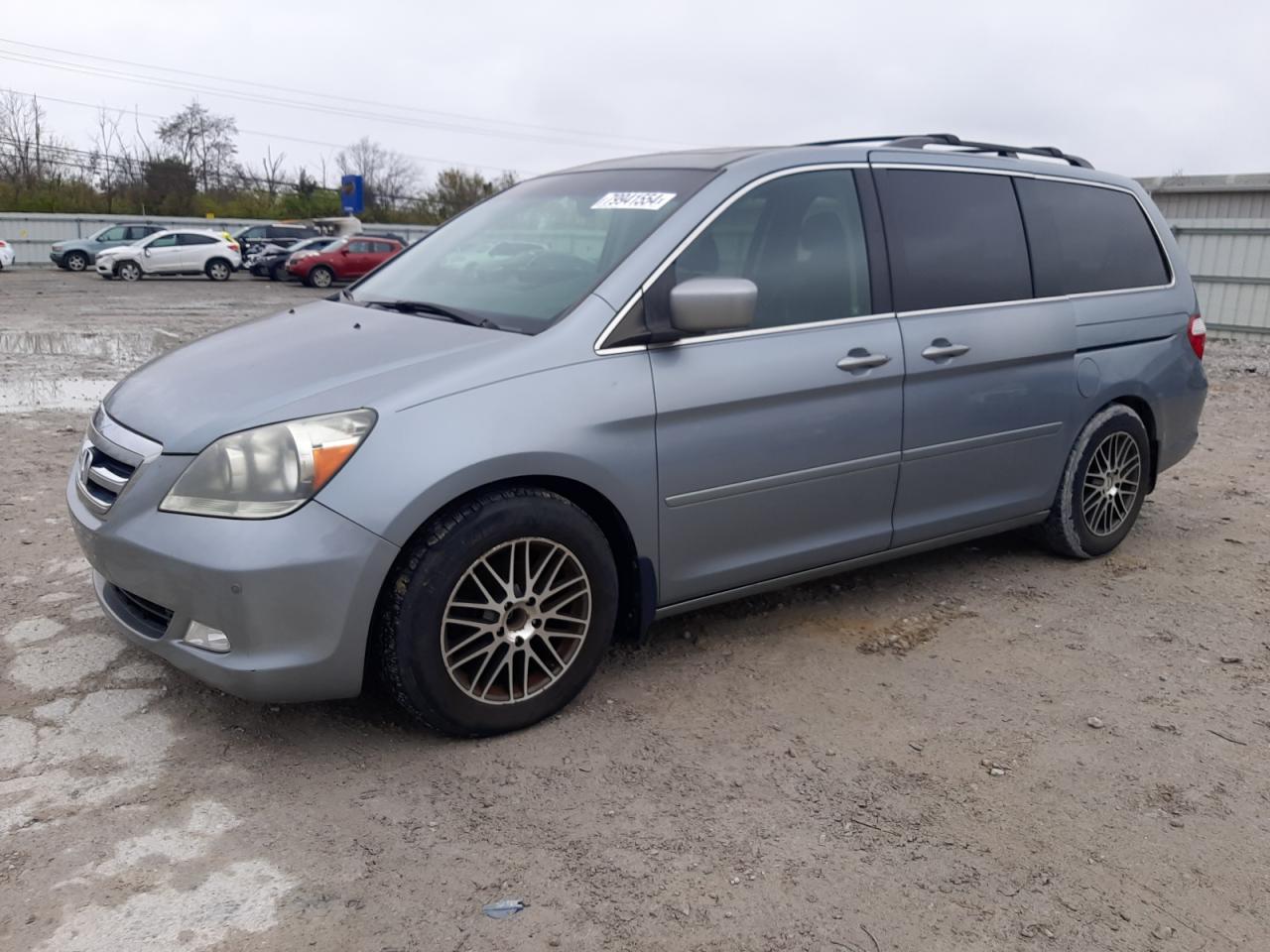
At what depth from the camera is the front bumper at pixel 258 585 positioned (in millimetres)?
2852

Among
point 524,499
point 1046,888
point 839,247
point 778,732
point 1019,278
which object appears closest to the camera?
point 1046,888

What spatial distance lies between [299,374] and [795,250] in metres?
1.78

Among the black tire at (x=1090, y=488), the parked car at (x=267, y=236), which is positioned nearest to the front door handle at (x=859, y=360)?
the black tire at (x=1090, y=488)

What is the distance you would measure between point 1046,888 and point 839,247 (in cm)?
231

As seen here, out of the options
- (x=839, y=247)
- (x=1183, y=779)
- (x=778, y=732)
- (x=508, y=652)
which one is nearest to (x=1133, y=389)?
(x=839, y=247)

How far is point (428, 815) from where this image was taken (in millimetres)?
2881

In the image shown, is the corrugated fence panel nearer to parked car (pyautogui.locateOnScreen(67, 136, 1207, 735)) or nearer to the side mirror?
parked car (pyautogui.locateOnScreen(67, 136, 1207, 735))

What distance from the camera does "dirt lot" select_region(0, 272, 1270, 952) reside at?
8.15 feet

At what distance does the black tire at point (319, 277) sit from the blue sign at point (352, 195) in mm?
25002

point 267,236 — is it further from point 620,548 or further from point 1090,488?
point 620,548

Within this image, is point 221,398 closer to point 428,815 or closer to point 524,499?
point 524,499

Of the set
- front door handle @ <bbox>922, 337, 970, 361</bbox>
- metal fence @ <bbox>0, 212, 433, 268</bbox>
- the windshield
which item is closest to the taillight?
front door handle @ <bbox>922, 337, 970, 361</bbox>

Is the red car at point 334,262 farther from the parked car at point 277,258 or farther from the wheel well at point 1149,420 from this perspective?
the wheel well at point 1149,420

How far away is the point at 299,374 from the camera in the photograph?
3.23 m
